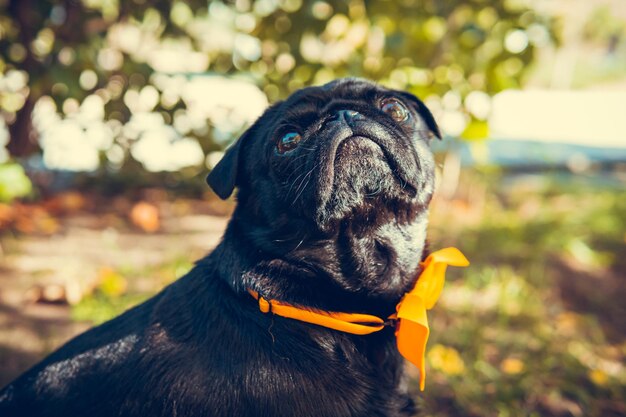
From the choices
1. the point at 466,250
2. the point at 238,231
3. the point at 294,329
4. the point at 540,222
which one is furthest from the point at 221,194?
the point at 540,222

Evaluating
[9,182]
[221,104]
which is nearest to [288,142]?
[9,182]

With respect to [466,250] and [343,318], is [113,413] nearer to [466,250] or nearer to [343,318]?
[343,318]

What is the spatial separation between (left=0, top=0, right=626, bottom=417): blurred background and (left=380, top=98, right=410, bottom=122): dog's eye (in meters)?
1.62

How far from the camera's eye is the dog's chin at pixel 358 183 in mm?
2055

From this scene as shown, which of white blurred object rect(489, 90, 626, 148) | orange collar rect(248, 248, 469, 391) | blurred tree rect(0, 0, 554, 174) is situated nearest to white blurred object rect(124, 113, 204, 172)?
blurred tree rect(0, 0, 554, 174)

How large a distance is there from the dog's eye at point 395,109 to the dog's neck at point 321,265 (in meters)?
0.49

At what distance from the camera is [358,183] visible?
81.7 inches

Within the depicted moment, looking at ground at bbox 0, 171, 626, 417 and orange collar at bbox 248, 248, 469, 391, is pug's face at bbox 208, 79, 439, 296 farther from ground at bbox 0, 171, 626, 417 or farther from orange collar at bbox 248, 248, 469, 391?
ground at bbox 0, 171, 626, 417

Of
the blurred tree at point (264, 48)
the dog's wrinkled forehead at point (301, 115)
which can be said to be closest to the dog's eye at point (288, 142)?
the dog's wrinkled forehead at point (301, 115)

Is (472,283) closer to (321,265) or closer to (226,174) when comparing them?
(321,265)

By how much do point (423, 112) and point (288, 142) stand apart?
2.72ft

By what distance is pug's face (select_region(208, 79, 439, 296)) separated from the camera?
2066mm

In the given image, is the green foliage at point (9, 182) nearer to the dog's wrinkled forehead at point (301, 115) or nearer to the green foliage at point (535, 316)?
the dog's wrinkled forehead at point (301, 115)

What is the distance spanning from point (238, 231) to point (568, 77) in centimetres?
2104
